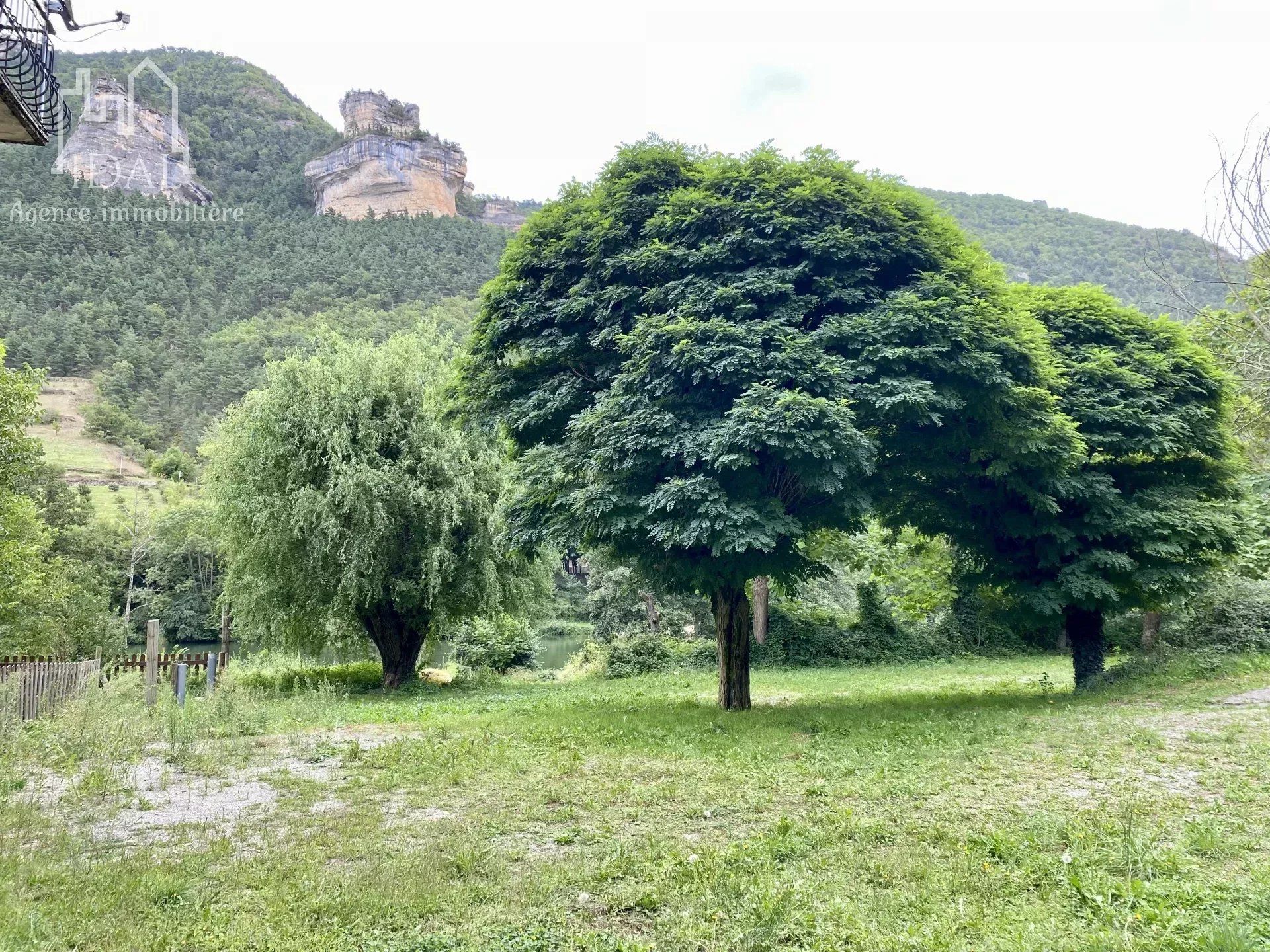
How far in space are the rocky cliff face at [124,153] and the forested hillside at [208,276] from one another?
9071mm

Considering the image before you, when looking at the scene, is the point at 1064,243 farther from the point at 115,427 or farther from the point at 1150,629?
the point at 115,427

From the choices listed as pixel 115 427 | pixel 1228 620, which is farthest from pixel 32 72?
pixel 115 427

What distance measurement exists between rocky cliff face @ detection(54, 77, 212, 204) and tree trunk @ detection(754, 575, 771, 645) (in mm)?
104979

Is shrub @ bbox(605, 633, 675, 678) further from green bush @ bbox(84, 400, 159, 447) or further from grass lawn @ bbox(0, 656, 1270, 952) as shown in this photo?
green bush @ bbox(84, 400, 159, 447)

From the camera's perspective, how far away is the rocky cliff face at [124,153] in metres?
106

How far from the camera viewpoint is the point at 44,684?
1381cm

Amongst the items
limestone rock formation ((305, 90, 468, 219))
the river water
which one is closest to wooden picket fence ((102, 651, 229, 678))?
the river water

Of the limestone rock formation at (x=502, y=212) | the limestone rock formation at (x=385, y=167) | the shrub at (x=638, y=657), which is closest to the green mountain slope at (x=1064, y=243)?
the shrub at (x=638, y=657)

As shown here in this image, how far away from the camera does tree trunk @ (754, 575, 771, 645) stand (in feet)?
87.5

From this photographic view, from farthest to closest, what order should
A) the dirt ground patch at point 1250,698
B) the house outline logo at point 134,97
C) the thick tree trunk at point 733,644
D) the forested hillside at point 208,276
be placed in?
the house outline logo at point 134,97, the forested hillside at point 208,276, the thick tree trunk at point 733,644, the dirt ground patch at point 1250,698

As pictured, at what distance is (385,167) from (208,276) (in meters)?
55.9

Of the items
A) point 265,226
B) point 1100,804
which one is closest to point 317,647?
point 1100,804

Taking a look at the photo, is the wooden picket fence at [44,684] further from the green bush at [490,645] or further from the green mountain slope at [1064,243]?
the green mountain slope at [1064,243]

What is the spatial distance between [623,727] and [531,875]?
6.35m
